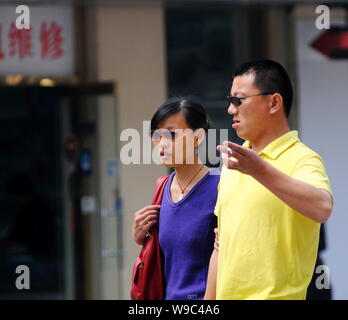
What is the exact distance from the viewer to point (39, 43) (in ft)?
24.3

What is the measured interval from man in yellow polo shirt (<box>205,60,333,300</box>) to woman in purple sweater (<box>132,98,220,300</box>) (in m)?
0.20

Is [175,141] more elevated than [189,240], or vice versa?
[175,141]

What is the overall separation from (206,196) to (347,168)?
16.0ft

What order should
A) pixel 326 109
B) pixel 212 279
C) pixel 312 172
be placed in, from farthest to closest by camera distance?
pixel 326 109
pixel 212 279
pixel 312 172

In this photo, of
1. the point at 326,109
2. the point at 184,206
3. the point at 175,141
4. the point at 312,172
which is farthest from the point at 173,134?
the point at 326,109

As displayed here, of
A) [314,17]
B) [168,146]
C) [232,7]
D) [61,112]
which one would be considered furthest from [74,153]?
[168,146]

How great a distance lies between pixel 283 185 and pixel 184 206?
24.5 inches

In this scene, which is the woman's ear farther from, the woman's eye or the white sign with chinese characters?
the white sign with chinese characters

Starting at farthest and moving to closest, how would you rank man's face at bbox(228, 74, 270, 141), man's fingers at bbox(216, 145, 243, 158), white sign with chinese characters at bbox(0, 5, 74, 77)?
white sign with chinese characters at bbox(0, 5, 74, 77)
man's face at bbox(228, 74, 270, 141)
man's fingers at bbox(216, 145, 243, 158)

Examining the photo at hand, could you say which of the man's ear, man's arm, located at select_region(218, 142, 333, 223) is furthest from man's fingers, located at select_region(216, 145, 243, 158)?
the man's ear

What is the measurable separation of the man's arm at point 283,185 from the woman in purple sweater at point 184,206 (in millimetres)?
534

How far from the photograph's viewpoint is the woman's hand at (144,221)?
10.5 feet

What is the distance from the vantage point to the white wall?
7758mm

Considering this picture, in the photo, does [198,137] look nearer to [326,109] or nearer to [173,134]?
[173,134]
